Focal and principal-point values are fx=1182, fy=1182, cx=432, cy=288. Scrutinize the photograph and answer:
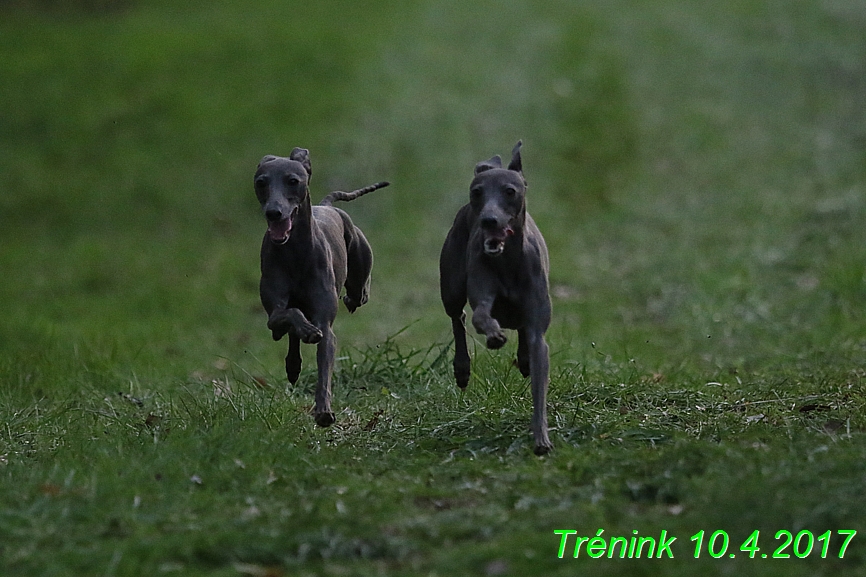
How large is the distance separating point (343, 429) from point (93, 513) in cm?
203

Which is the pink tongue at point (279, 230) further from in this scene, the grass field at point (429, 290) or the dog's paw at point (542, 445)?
the dog's paw at point (542, 445)

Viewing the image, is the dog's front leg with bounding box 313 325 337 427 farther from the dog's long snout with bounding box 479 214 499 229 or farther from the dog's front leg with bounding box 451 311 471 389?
the dog's long snout with bounding box 479 214 499 229

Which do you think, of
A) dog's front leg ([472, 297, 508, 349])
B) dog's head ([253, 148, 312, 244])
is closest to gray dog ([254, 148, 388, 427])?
dog's head ([253, 148, 312, 244])

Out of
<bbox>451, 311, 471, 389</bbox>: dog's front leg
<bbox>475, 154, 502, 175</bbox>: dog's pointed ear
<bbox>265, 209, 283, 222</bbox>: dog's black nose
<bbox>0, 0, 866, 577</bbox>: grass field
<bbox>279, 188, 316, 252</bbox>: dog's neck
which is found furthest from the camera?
<bbox>451, 311, 471, 389</bbox>: dog's front leg

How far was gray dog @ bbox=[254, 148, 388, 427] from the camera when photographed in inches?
250

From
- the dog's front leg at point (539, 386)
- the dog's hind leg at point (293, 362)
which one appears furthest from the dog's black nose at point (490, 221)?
the dog's hind leg at point (293, 362)

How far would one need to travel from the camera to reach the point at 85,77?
790 inches

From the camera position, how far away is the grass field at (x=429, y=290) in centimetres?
516

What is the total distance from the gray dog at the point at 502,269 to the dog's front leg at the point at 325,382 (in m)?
0.73

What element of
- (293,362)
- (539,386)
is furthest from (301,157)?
(539,386)

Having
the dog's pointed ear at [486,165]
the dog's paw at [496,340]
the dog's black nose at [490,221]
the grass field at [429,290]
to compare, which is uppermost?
the dog's pointed ear at [486,165]

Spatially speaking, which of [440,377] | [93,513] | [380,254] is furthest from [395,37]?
[93,513]

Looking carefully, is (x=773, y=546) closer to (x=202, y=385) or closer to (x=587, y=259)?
(x=202, y=385)

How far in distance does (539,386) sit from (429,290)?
23.5 feet
